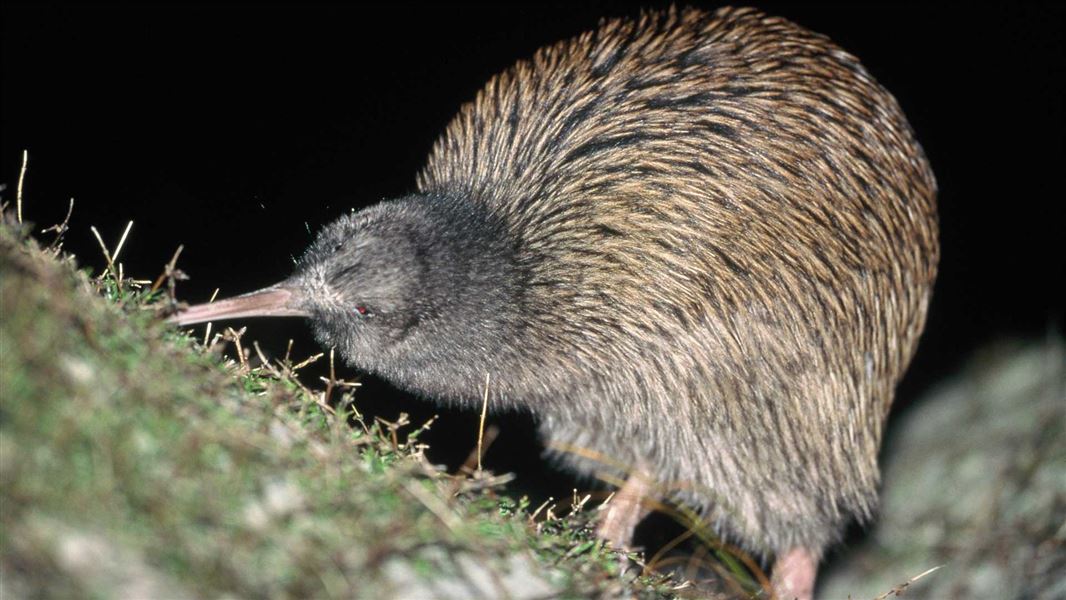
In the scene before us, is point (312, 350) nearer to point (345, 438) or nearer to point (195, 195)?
point (195, 195)

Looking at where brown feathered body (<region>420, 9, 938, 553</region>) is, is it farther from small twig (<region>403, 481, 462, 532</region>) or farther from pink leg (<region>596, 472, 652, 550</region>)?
small twig (<region>403, 481, 462, 532</region>)

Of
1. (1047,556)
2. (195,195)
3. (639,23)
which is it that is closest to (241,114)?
(195,195)

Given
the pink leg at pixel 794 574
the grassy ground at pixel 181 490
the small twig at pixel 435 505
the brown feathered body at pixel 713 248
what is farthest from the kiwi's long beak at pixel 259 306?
the pink leg at pixel 794 574

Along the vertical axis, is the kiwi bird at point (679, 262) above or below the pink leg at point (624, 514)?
above

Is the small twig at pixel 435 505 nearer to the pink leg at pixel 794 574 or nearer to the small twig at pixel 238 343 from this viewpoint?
the small twig at pixel 238 343

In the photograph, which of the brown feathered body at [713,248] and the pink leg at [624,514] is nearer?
the brown feathered body at [713,248]

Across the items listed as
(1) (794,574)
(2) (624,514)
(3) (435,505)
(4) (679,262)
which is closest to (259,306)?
(3) (435,505)

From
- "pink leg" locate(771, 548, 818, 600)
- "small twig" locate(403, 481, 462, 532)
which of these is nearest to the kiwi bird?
"pink leg" locate(771, 548, 818, 600)
